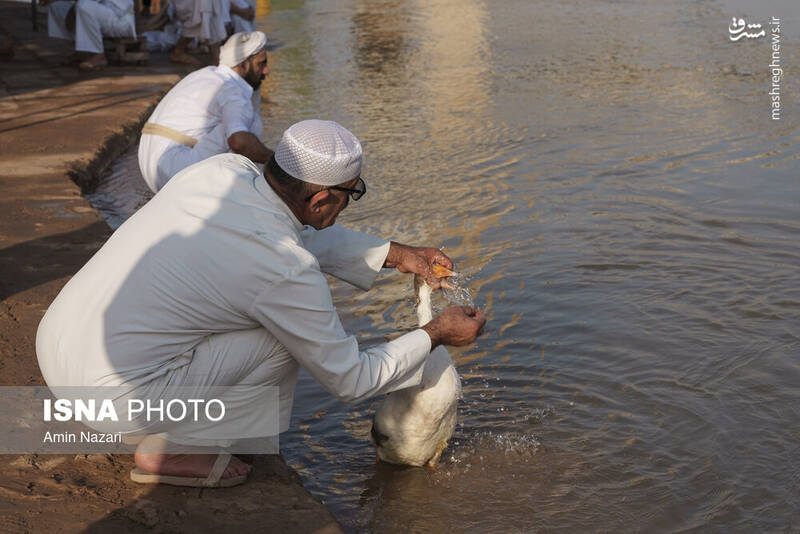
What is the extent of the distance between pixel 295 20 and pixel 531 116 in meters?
11.8

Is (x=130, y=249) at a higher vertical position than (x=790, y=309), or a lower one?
higher

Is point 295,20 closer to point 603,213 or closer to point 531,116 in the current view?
point 531,116

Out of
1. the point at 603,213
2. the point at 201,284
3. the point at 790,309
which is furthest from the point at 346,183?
the point at 603,213

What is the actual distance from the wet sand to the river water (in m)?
0.53

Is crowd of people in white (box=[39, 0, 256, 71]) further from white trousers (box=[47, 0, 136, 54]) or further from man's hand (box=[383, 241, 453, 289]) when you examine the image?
man's hand (box=[383, 241, 453, 289])

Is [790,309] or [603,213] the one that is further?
[603,213]

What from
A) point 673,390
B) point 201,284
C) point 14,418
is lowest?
point 673,390

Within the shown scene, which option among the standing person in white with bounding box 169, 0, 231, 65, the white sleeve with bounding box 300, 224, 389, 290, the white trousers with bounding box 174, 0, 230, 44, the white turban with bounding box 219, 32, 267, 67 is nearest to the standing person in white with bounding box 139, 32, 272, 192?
the white turban with bounding box 219, 32, 267, 67

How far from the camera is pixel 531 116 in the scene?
1027 centimetres

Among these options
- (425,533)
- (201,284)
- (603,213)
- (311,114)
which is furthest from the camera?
(311,114)

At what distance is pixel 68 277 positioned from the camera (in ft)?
16.1

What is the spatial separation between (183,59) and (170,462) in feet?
35.0

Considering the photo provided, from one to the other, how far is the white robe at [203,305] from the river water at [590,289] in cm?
87

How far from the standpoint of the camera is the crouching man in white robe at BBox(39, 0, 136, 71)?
1162cm
